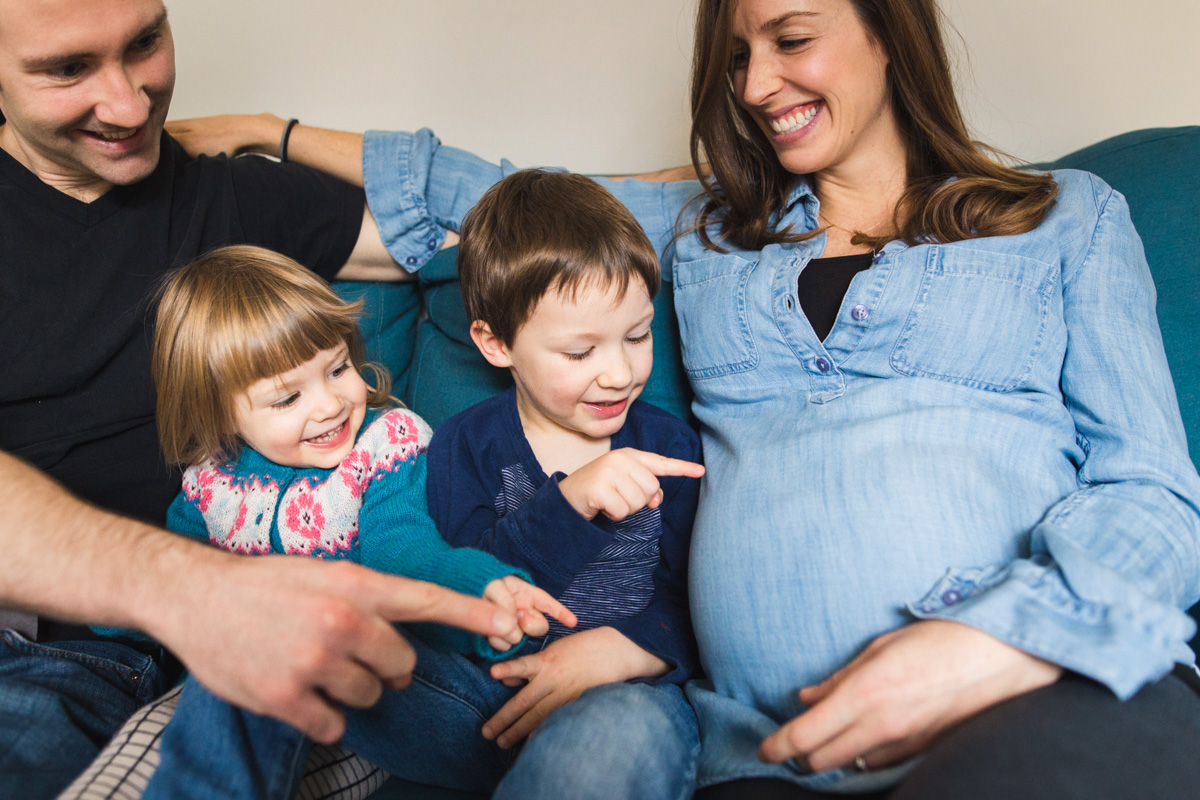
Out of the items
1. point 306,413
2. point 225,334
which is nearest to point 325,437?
point 306,413

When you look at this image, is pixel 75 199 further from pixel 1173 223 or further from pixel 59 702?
pixel 1173 223

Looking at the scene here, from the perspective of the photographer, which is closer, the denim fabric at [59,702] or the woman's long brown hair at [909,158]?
the denim fabric at [59,702]

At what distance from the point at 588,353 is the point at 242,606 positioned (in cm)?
66

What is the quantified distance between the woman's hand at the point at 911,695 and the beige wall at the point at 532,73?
170 centimetres

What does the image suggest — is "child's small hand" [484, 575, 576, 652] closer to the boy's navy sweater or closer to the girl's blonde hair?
the boy's navy sweater

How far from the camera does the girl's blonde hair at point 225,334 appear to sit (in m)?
1.40

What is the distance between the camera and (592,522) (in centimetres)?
133

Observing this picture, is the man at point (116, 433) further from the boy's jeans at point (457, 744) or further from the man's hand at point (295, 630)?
the boy's jeans at point (457, 744)

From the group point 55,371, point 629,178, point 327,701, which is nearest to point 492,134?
point 629,178

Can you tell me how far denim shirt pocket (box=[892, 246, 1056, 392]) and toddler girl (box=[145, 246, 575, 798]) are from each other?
88 cm

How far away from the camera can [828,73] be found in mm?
1438

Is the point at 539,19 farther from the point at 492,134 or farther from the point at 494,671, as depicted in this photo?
the point at 494,671

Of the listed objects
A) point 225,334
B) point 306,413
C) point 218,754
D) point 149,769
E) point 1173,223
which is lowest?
point 149,769

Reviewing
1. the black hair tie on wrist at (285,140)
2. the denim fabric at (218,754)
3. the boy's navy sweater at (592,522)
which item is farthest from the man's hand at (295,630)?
the black hair tie on wrist at (285,140)
